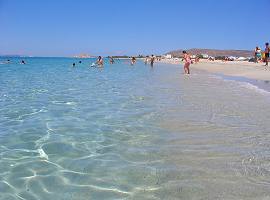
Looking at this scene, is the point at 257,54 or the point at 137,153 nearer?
the point at 137,153

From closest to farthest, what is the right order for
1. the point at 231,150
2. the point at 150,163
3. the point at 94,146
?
the point at 150,163, the point at 231,150, the point at 94,146

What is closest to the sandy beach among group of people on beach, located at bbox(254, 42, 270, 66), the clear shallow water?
group of people on beach, located at bbox(254, 42, 270, 66)

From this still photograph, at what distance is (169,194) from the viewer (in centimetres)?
362

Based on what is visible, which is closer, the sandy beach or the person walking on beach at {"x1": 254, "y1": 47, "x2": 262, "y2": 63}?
the sandy beach

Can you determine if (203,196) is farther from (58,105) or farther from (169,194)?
(58,105)

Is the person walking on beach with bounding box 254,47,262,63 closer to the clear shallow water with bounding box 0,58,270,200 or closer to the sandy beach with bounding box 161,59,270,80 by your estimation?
the sandy beach with bounding box 161,59,270,80

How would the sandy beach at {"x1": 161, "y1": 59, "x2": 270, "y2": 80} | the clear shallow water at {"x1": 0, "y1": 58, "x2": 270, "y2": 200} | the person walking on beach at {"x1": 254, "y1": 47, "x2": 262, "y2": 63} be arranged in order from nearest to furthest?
the clear shallow water at {"x1": 0, "y1": 58, "x2": 270, "y2": 200} → the sandy beach at {"x1": 161, "y1": 59, "x2": 270, "y2": 80} → the person walking on beach at {"x1": 254, "y1": 47, "x2": 262, "y2": 63}

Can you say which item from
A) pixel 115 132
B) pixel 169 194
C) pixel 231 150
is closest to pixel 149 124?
pixel 115 132

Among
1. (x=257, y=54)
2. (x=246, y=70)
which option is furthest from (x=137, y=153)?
(x=257, y=54)

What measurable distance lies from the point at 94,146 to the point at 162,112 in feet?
10.4

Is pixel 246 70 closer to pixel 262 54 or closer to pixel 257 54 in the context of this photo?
pixel 257 54

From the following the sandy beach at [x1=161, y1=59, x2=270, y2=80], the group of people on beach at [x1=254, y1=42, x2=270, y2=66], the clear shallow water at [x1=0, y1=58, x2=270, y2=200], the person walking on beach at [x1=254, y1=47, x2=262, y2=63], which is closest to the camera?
the clear shallow water at [x1=0, y1=58, x2=270, y2=200]

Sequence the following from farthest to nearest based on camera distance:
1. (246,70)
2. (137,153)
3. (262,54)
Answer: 1. (262,54)
2. (246,70)
3. (137,153)

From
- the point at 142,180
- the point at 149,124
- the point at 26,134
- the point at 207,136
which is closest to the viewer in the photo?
the point at 142,180
